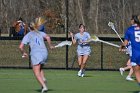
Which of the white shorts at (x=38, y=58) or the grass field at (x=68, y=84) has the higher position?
the white shorts at (x=38, y=58)

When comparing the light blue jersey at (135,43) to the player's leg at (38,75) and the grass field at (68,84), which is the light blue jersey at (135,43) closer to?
the grass field at (68,84)

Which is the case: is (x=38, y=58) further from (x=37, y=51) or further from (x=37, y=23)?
(x=37, y=23)

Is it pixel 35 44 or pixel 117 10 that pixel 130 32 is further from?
pixel 117 10

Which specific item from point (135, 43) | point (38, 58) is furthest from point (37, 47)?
point (135, 43)

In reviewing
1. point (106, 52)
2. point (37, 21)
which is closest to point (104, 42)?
point (106, 52)

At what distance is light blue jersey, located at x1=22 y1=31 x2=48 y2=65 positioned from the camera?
13984 millimetres

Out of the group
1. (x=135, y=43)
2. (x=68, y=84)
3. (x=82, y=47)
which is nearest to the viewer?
(x=135, y=43)

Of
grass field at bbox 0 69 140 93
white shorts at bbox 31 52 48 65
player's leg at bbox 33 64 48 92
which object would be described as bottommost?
grass field at bbox 0 69 140 93

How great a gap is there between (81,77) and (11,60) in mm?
5957

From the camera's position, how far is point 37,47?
14.1 metres

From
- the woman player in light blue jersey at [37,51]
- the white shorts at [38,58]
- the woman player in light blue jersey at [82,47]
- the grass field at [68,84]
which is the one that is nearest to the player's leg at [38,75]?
the woman player in light blue jersey at [37,51]

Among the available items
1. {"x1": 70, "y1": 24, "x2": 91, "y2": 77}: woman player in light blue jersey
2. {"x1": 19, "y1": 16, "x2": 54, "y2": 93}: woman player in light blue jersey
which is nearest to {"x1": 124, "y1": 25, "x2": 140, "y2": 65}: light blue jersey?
{"x1": 19, "y1": 16, "x2": 54, "y2": 93}: woman player in light blue jersey

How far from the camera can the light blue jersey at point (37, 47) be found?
14.0 meters

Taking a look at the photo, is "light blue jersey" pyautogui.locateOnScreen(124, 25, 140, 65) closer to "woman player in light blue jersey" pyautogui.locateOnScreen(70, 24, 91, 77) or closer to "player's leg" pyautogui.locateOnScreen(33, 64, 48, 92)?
"player's leg" pyautogui.locateOnScreen(33, 64, 48, 92)
